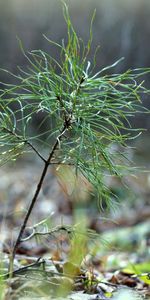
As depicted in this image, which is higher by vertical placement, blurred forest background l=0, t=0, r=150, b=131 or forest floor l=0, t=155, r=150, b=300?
blurred forest background l=0, t=0, r=150, b=131

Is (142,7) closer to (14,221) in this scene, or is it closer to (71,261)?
(14,221)

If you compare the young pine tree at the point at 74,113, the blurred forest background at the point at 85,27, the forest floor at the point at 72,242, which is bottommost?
the forest floor at the point at 72,242

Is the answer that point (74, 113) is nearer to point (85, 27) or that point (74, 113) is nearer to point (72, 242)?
point (72, 242)

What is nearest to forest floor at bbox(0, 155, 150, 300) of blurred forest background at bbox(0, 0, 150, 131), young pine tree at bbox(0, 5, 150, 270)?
young pine tree at bbox(0, 5, 150, 270)

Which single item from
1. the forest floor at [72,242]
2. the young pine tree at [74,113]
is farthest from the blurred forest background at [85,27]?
the young pine tree at [74,113]

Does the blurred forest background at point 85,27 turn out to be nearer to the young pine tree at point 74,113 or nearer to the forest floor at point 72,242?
the forest floor at point 72,242

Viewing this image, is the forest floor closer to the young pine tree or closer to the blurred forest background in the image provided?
the young pine tree

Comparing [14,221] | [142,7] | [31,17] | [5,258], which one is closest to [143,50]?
[142,7]

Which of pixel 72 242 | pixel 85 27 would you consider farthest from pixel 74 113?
pixel 85 27
